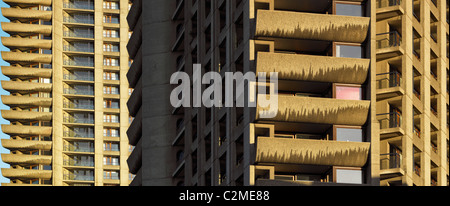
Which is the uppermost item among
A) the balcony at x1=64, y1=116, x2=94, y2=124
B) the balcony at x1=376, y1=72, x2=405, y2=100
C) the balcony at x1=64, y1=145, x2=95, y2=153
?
the balcony at x1=64, y1=116, x2=94, y2=124

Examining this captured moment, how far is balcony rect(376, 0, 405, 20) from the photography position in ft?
237

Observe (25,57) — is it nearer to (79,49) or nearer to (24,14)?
(24,14)

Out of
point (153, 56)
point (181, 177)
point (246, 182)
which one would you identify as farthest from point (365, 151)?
point (153, 56)

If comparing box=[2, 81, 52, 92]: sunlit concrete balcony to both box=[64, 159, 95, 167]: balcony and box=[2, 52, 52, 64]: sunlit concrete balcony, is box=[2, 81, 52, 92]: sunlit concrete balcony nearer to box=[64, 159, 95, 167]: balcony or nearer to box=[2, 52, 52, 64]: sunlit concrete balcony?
box=[2, 52, 52, 64]: sunlit concrete balcony

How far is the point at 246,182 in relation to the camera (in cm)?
6600

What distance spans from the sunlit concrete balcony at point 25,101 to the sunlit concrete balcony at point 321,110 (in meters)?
101

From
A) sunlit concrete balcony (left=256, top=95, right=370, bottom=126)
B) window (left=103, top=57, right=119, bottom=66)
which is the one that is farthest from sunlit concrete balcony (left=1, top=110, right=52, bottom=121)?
sunlit concrete balcony (left=256, top=95, right=370, bottom=126)

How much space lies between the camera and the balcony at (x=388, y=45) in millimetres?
71625

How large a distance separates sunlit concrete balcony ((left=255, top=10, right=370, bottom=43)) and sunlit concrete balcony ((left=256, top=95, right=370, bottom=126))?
13.5 ft

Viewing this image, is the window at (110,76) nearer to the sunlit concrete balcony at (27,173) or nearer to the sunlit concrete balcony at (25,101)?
the sunlit concrete balcony at (25,101)

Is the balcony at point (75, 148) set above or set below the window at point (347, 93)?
above

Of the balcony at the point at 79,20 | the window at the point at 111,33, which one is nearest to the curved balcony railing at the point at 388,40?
the window at the point at 111,33

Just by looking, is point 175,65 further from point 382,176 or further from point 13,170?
point 13,170
